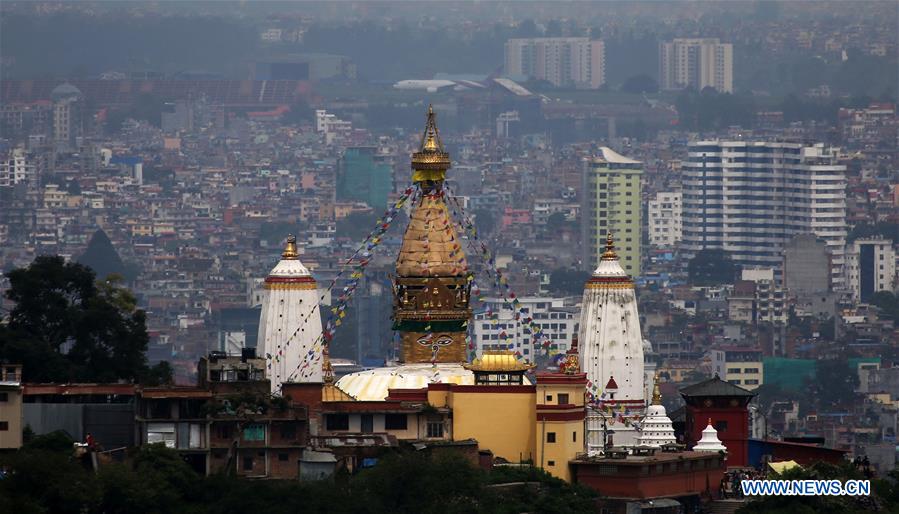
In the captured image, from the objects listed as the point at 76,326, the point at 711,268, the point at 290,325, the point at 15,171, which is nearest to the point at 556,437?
the point at 290,325

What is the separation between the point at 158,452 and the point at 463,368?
552cm

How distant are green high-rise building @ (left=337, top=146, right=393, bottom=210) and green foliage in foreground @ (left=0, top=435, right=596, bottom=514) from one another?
489ft

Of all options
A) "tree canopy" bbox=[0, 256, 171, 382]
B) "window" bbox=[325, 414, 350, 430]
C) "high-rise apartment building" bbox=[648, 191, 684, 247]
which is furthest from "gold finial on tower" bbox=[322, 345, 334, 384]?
"high-rise apartment building" bbox=[648, 191, 684, 247]

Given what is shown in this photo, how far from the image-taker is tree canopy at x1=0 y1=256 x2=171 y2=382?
4884cm

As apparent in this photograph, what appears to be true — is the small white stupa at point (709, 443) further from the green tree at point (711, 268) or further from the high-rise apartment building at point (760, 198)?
the green tree at point (711, 268)

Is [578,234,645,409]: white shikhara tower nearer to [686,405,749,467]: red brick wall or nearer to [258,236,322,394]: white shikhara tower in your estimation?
[686,405,749,467]: red brick wall

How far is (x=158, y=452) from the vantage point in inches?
1655

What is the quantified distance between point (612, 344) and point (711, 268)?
379 feet

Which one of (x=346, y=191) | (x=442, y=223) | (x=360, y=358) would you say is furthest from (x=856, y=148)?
(x=442, y=223)

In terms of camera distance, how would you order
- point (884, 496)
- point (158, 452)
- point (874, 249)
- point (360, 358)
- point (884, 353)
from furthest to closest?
point (874, 249) → point (884, 353) → point (360, 358) → point (884, 496) → point (158, 452)

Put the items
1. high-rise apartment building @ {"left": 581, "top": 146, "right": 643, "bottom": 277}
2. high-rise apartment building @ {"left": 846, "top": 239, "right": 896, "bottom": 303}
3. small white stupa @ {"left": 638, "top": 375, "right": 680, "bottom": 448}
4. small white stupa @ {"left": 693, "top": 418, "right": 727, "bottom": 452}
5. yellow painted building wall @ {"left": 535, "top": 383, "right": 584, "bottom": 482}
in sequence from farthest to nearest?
high-rise apartment building @ {"left": 581, "top": 146, "right": 643, "bottom": 277} → high-rise apartment building @ {"left": 846, "top": 239, "right": 896, "bottom": 303} → small white stupa @ {"left": 638, "top": 375, "right": 680, "bottom": 448} → small white stupa @ {"left": 693, "top": 418, "right": 727, "bottom": 452} → yellow painted building wall @ {"left": 535, "top": 383, "right": 584, "bottom": 482}

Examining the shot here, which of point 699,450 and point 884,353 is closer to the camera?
point 699,450

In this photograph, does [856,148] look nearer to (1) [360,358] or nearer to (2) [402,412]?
(1) [360,358]

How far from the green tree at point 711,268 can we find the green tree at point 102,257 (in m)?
24.7
